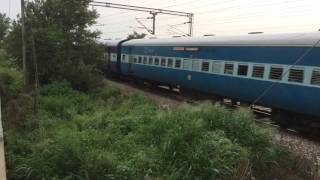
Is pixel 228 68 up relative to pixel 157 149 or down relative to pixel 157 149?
up

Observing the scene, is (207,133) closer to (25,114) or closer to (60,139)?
(60,139)

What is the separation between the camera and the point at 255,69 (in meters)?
15.3

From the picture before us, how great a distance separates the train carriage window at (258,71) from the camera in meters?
15.0

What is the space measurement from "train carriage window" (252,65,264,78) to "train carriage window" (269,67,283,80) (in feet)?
1.53

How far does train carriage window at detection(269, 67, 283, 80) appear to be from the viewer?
1409cm

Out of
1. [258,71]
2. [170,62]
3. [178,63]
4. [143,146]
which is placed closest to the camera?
[143,146]

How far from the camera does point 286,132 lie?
46.5 ft

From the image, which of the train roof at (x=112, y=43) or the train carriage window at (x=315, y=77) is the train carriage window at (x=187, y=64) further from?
the train roof at (x=112, y=43)

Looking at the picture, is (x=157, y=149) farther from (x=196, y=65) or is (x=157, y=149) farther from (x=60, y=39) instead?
(x=60, y=39)

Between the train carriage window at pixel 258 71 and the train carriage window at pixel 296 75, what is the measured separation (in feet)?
4.65

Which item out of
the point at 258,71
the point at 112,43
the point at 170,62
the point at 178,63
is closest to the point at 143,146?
the point at 258,71

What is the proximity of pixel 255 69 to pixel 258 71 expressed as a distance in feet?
0.59

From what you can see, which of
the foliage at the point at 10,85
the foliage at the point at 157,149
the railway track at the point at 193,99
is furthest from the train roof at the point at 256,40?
the foliage at the point at 10,85

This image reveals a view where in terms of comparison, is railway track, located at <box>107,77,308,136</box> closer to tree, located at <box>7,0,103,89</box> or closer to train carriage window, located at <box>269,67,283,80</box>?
train carriage window, located at <box>269,67,283,80</box>
